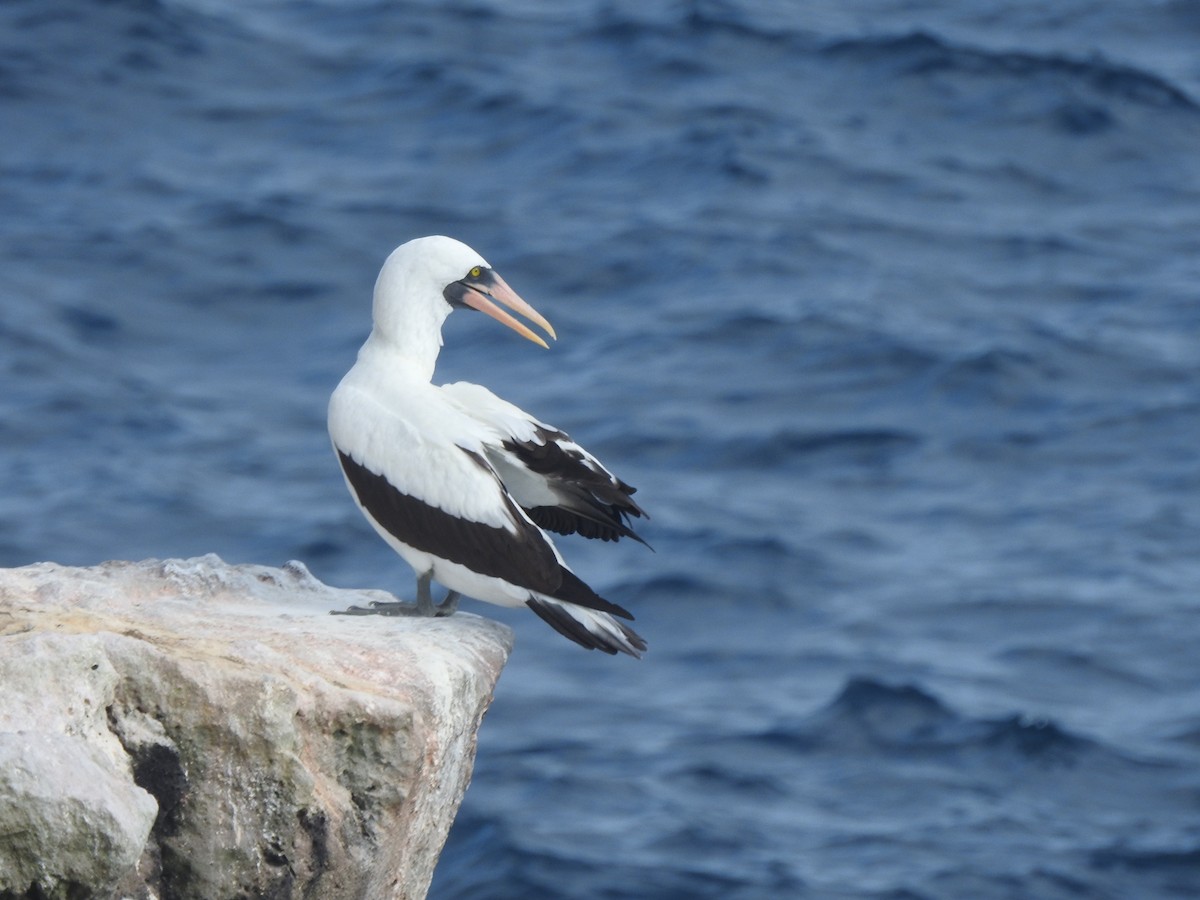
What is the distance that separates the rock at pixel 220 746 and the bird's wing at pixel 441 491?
0.42 meters

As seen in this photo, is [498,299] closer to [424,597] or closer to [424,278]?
[424,278]

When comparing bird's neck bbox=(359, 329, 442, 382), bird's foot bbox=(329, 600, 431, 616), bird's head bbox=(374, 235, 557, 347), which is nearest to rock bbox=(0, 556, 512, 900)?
bird's foot bbox=(329, 600, 431, 616)

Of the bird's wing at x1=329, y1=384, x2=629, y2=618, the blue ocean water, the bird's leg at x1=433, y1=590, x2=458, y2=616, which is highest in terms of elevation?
the bird's wing at x1=329, y1=384, x2=629, y2=618

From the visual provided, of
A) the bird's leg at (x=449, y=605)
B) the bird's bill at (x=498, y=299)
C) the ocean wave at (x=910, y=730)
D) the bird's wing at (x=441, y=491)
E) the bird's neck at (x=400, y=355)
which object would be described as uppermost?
the bird's bill at (x=498, y=299)

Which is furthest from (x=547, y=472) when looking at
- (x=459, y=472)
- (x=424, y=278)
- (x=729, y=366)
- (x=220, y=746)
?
(x=729, y=366)

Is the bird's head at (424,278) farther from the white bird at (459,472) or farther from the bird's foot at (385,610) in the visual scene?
the bird's foot at (385,610)

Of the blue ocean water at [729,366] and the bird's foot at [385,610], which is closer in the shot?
the bird's foot at [385,610]

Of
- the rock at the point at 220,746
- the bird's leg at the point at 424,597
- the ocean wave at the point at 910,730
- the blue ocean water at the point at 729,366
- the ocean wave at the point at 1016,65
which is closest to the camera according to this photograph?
the rock at the point at 220,746

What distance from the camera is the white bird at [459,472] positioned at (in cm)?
842

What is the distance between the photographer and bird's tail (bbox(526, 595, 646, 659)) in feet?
27.7

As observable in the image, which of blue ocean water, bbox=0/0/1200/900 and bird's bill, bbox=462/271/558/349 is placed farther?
blue ocean water, bbox=0/0/1200/900

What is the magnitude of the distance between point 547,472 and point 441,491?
48cm

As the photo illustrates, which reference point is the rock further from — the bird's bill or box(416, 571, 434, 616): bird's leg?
the bird's bill

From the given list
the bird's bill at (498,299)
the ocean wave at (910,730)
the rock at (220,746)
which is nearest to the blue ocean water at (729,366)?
the ocean wave at (910,730)
